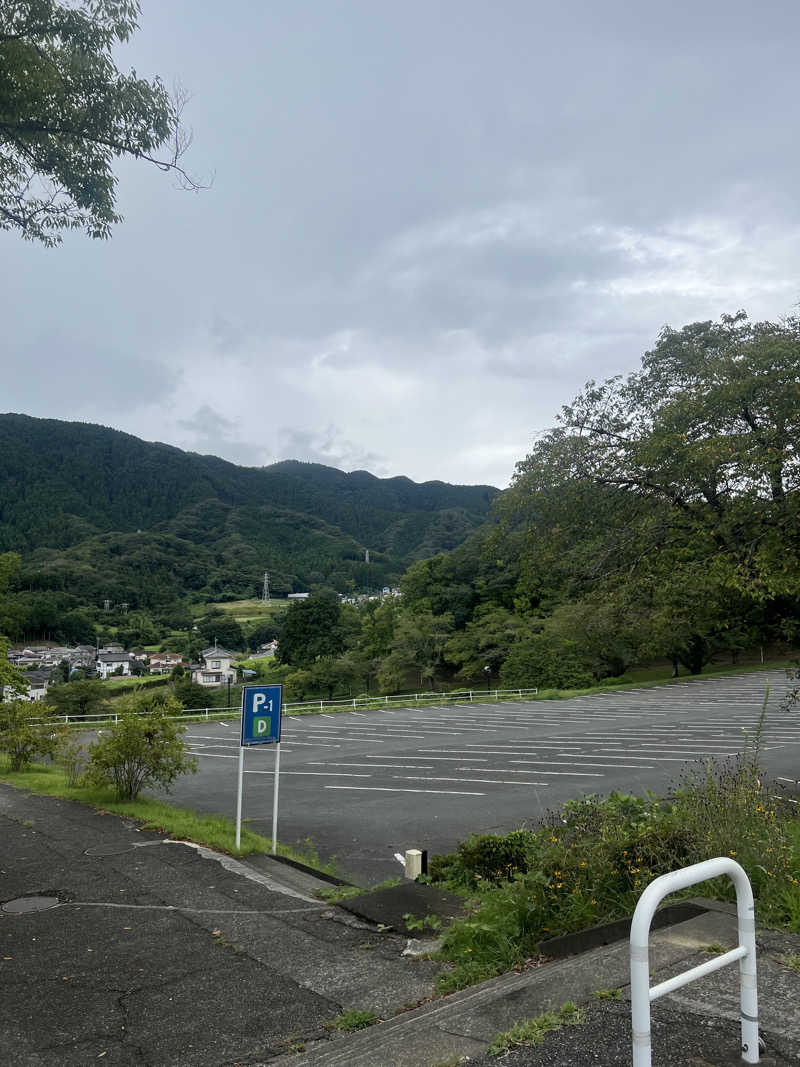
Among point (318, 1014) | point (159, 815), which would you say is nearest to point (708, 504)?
point (318, 1014)

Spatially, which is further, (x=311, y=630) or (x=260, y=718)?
(x=311, y=630)

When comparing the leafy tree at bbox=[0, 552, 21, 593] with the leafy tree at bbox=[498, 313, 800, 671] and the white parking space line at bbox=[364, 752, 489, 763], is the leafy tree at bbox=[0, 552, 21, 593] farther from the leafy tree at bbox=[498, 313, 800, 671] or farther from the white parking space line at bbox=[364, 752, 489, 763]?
the leafy tree at bbox=[498, 313, 800, 671]

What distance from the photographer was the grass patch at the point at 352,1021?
3.60m

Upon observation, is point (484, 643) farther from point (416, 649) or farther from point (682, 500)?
point (682, 500)

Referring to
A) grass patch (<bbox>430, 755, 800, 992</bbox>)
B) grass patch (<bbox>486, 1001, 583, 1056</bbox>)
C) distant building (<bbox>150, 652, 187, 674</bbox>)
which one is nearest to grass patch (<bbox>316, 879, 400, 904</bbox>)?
grass patch (<bbox>430, 755, 800, 992</bbox>)

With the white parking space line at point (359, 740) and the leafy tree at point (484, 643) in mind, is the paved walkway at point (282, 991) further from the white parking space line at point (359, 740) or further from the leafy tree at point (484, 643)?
the leafy tree at point (484, 643)

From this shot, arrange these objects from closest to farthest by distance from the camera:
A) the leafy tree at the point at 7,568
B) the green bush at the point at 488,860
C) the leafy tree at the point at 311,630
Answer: the green bush at the point at 488,860 < the leafy tree at the point at 7,568 < the leafy tree at the point at 311,630

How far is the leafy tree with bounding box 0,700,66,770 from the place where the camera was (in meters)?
14.6

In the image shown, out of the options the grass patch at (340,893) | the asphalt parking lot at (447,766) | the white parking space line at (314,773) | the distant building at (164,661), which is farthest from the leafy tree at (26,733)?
the distant building at (164,661)

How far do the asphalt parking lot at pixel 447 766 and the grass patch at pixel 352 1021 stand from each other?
11.4 feet

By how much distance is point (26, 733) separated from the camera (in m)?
14.5

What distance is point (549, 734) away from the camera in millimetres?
21906

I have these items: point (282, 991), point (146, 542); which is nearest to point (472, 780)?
point (282, 991)

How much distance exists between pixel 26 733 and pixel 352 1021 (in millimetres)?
13258
